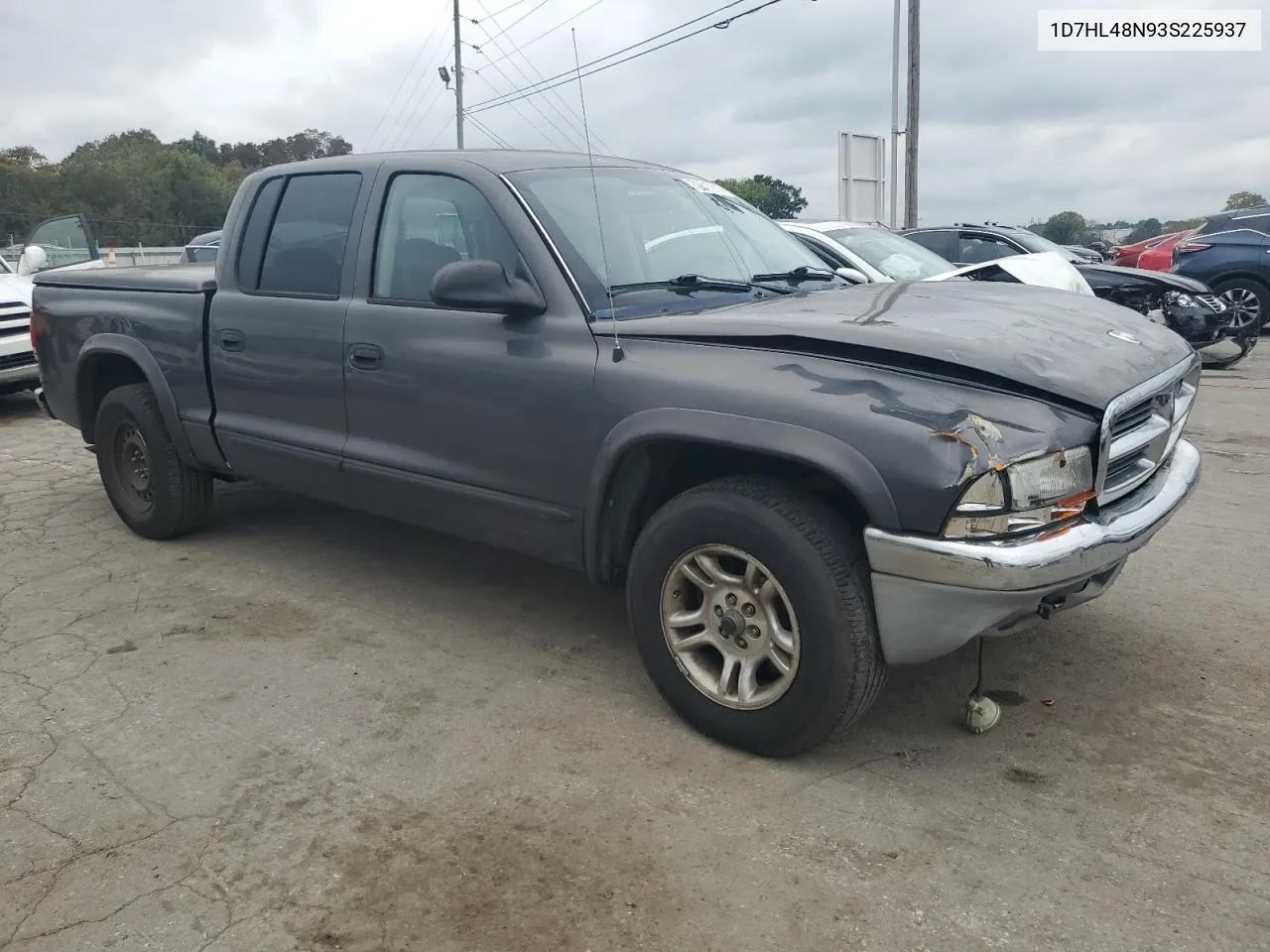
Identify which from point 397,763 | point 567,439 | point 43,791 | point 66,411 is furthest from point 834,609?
point 66,411

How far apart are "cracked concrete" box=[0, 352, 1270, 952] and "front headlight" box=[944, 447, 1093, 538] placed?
80 centimetres

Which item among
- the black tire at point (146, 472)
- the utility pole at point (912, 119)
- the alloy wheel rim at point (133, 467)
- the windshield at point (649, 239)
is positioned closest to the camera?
the windshield at point (649, 239)

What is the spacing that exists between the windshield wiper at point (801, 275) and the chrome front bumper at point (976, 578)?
1.53 m

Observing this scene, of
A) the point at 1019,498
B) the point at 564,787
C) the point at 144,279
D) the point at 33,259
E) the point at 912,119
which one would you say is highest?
the point at 912,119

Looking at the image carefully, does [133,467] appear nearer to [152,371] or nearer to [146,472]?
[146,472]

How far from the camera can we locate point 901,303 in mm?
3375

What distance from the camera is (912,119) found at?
2009cm

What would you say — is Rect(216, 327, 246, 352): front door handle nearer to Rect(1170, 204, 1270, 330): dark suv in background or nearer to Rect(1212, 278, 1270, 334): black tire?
Rect(1170, 204, 1270, 330): dark suv in background

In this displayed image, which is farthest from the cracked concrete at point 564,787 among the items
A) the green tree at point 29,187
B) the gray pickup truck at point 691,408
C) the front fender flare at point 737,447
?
the green tree at point 29,187

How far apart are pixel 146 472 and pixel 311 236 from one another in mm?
1810

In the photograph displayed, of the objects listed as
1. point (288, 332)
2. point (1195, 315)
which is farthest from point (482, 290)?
point (1195, 315)

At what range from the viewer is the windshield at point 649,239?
3529 millimetres

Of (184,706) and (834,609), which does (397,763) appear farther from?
(834,609)

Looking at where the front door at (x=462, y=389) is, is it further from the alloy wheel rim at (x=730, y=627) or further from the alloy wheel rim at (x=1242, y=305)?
the alloy wheel rim at (x=1242, y=305)
